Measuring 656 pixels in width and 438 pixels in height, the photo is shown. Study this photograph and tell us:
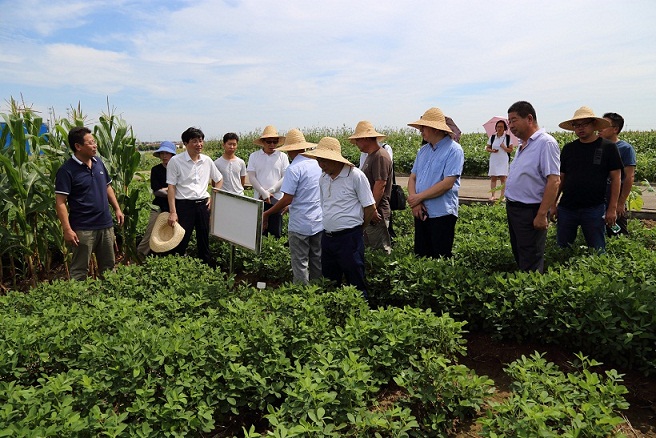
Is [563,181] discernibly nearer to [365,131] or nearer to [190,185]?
[365,131]

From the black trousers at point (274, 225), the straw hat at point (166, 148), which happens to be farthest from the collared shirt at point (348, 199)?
the straw hat at point (166, 148)

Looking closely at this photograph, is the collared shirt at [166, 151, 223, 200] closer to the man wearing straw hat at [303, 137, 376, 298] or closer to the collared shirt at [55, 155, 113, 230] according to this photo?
the collared shirt at [55, 155, 113, 230]

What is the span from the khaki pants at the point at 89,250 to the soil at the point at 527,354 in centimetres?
412

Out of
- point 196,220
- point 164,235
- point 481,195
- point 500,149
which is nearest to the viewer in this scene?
point 164,235

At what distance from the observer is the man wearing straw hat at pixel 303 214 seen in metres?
5.00

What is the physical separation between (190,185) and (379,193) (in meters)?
2.46

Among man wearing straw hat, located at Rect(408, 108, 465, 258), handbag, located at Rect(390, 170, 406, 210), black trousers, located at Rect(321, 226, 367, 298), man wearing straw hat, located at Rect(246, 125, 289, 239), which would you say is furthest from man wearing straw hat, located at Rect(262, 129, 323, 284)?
man wearing straw hat, located at Rect(246, 125, 289, 239)

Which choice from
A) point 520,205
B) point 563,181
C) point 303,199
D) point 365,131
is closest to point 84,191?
point 303,199

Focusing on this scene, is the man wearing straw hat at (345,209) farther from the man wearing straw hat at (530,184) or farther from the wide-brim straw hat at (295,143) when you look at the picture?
the man wearing straw hat at (530,184)

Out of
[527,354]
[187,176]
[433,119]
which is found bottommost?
[527,354]

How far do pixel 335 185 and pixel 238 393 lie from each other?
7.56ft

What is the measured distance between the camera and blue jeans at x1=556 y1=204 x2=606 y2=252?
502 centimetres

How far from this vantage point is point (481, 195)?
1335 cm

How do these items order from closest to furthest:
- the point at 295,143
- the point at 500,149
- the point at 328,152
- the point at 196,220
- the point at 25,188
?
the point at 328,152
the point at 295,143
the point at 25,188
the point at 196,220
the point at 500,149
